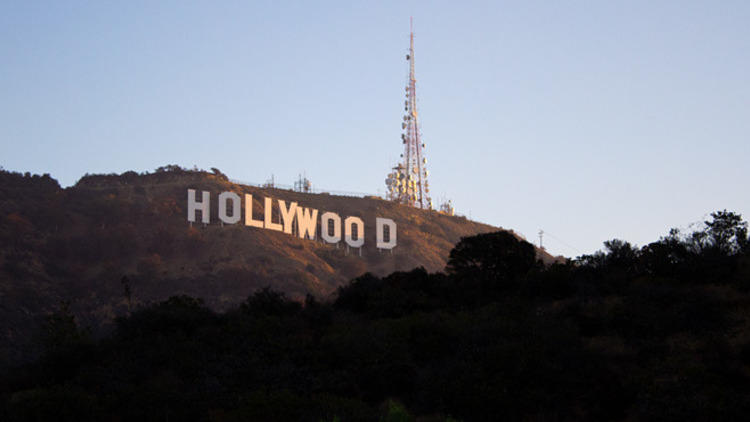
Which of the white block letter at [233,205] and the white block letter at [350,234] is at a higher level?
the white block letter at [233,205]

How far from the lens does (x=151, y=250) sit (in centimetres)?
9294

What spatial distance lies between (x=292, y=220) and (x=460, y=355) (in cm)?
7503

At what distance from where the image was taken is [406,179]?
117562 mm

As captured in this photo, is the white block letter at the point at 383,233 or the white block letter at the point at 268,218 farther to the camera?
the white block letter at the point at 383,233

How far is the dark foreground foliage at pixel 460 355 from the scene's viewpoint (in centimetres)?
2044

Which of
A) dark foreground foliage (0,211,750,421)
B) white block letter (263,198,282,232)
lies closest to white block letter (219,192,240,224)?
white block letter (263,198,282,232)

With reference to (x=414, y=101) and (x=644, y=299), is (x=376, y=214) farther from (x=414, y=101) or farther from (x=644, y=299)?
(x=644, y=299)

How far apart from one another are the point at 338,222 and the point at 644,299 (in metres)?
75.5

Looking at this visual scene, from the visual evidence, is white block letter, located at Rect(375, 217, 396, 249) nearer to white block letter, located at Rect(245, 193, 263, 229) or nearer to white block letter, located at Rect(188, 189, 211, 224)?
white block letter, located at Rect(245, 193, 263, 229)

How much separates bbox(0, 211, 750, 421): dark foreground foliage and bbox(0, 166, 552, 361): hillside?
148 feet

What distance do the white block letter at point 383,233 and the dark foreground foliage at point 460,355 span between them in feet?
218

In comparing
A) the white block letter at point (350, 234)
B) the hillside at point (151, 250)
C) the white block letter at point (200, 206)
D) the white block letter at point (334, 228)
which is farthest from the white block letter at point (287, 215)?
the white block letter at point (200, 206)

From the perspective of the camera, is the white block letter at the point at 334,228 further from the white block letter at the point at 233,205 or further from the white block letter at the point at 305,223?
the white block letter at the point at 233,205

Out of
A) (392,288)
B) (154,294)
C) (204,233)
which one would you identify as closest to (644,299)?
(392,288)
